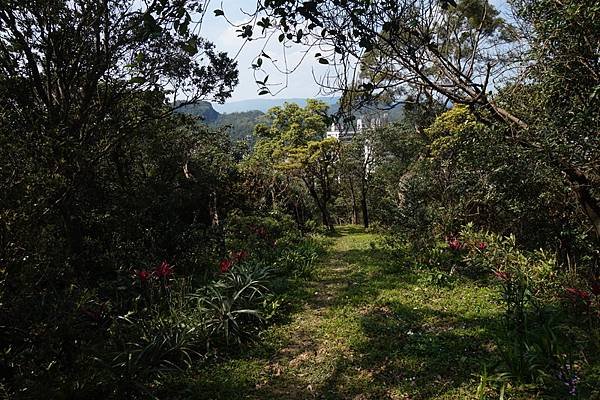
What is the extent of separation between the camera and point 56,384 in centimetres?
277

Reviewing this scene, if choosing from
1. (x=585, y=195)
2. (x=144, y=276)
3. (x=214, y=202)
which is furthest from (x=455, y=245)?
(x=214, y=202)

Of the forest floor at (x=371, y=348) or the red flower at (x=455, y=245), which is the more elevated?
the red flower at (x=455, y=245)

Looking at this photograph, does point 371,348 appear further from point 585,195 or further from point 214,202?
point 214,202

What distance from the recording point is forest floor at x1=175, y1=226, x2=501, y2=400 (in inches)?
140

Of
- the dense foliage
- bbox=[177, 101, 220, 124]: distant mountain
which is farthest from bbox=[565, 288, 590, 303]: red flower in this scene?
bbox=[177, 101, 220, 124]: distant mountain

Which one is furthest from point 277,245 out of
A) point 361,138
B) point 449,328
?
point 361,138

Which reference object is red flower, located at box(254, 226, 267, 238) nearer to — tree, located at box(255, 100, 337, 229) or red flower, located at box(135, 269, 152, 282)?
red flower, located at box(135, 269, 152, 282)

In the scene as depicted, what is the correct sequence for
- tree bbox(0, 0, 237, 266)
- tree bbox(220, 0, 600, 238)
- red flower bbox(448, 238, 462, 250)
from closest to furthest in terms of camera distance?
1. tree bbox(220, 0, 600, 238)
2. tree bbox(0, 0, 237, 266)
3. red flower bbox(448, 238, 462, 250)

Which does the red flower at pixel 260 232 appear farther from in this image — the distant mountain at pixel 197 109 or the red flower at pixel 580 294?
the red flower at pixel 580 294

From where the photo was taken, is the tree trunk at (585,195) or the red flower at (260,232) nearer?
the tree trunk at (585,195)

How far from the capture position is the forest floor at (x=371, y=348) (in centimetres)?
357

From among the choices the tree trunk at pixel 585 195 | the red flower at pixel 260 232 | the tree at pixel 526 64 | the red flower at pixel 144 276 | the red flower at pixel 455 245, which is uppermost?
the tree at pixel 526 64

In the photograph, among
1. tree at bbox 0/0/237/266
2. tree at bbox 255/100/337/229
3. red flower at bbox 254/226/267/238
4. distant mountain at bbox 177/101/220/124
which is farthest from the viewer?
tree at bbox 255/100/337/229

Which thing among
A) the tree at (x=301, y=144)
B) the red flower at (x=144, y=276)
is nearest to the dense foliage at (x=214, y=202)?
the red flower at (x=144, y=276)
